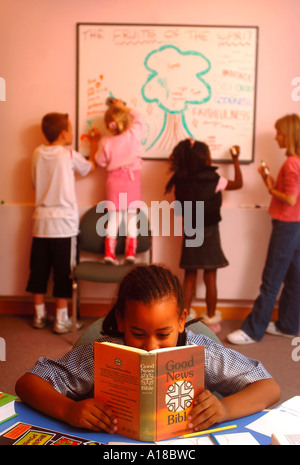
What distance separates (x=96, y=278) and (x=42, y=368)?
186 centimetres

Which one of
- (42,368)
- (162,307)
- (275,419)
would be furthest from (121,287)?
(275,419)

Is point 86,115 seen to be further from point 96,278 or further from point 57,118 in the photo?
point 96,278

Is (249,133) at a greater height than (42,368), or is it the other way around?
(249,133)

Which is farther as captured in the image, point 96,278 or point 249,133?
point 249,133

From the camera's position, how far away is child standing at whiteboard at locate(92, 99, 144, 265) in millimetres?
3234

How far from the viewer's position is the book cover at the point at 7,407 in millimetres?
939

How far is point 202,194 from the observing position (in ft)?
10.3

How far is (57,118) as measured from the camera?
125 inches

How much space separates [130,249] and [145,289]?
2155mm

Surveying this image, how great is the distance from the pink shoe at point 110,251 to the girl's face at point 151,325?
6.94 ft

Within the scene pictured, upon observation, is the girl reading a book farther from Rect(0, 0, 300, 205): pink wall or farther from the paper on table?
Rect(0, 0, 300, 205): pink wall

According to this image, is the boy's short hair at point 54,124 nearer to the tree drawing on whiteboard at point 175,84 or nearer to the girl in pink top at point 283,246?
the tree drawing on whiteboard at point 175,84

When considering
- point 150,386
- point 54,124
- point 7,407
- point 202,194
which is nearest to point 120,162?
point 54,124

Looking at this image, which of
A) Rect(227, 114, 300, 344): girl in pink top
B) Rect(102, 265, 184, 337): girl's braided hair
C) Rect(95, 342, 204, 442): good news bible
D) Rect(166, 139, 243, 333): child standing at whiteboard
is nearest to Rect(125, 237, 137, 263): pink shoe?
Rect(166, 139, 243, 333): child standing at whiteboard
